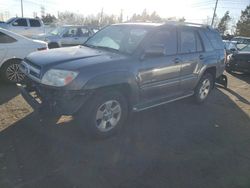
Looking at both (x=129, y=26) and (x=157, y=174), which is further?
(x=129, y=26)

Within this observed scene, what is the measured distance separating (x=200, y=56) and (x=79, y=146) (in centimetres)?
352

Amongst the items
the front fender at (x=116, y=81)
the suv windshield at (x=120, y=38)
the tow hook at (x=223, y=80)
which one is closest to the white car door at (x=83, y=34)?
the tow hook at (x=223, y=80)

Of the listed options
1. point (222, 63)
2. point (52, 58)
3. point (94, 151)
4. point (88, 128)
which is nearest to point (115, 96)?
point (88, 128)

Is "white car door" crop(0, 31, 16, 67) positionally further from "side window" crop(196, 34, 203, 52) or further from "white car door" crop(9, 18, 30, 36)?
"white car door" crop(9, 18, 30, 36)

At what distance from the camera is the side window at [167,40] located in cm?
474

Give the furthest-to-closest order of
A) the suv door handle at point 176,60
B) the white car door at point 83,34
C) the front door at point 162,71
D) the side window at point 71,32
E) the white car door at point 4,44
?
the white car door at point 83,34 < the side window at point 71,32 < the white car door at point 4,44 < the suv door handle at point 176,60 < the front door at point 162,71

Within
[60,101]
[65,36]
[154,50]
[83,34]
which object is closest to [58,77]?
[60,101]

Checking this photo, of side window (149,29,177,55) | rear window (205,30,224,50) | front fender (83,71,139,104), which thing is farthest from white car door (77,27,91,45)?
front fender (83,71,139,104)

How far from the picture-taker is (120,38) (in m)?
4.93

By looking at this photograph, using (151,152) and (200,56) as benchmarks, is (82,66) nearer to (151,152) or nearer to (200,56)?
(151,152)

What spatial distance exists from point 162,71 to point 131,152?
171cm

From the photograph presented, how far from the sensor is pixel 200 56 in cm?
587

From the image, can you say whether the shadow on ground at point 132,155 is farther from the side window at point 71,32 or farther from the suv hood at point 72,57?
the side window at point 71,32

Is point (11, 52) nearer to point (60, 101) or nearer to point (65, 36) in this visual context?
point (60, 101)
